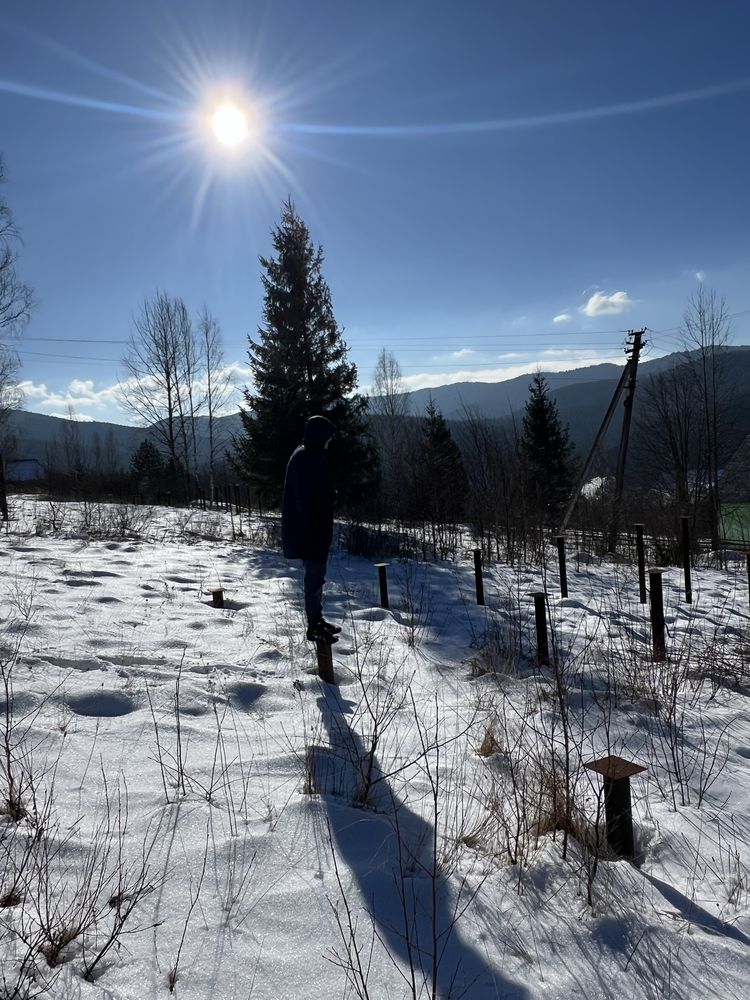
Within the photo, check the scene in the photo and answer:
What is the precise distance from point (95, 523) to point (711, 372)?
22765 millimetres

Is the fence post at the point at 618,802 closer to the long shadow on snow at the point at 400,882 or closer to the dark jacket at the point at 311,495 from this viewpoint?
the long shadow on snow at the point at 400,882

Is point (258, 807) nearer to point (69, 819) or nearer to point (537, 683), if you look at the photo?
point (69, 819)

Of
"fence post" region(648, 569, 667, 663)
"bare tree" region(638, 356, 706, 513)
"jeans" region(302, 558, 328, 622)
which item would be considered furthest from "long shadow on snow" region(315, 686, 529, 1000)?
"bare tree" region(638, 356, 706, 513)

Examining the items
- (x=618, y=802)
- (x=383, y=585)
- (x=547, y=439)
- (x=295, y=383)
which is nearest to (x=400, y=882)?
(x=618, y=802)

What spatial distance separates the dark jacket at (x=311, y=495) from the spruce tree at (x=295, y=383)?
11216mm

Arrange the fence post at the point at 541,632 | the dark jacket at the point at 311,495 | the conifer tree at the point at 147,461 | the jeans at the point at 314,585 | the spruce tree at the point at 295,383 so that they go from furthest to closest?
1. the conifer tree at the point at 147,461
2. the spruce tree at the point at 295,383
3. the fence post at the point at 541,632
4. the jeans at the point at 314,585
5. the dark jacket at the point at 311,495

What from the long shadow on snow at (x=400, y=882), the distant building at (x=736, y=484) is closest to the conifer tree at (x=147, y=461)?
the distant building at (x=736, y=484)

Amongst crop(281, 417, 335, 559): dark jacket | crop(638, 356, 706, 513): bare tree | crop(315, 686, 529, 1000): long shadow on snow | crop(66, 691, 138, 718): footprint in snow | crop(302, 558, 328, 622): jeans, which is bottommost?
crop(315, 686, 529, 1000): long shadow on snow

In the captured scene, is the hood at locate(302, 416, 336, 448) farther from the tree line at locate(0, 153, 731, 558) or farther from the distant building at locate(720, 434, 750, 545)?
the distant building at locate(720, 434, 750, 545)

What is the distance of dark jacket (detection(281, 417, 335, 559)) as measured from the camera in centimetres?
→ 454

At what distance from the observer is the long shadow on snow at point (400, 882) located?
5.08ft

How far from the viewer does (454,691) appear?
13.7 ft

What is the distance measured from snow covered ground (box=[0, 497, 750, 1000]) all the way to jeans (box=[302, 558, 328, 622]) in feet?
1.02

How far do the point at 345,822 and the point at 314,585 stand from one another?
2.58 meters
